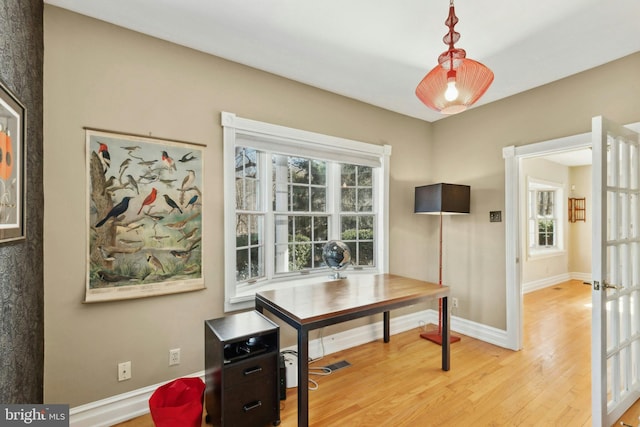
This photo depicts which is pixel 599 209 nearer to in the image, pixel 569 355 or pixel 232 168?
pixel 569 355

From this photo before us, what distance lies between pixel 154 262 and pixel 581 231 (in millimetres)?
8042

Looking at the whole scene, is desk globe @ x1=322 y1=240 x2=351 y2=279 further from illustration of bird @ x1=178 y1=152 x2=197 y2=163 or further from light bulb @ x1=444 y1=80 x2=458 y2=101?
light bulb @ x1=444 y1=80 x2=458 y2=101

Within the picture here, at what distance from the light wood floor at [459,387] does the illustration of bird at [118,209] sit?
1.36 metres

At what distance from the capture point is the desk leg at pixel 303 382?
5.75 feet

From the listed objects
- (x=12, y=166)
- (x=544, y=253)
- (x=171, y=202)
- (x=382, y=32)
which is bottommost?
(x=544, y=253)

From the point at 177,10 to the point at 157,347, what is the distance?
225cm

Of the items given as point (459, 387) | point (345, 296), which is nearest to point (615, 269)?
point (459, 387)

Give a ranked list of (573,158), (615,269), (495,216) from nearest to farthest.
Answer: (615,269)
(495,216)
(573,158)

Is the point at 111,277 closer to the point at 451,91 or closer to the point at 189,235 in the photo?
the point at 189,235

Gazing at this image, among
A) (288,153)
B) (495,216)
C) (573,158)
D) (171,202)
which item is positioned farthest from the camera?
(573,158)

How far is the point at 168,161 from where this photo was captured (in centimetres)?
214

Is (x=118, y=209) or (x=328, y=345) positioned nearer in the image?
(x=118, y=209)

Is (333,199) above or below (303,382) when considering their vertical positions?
above

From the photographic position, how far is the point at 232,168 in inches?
94.7
